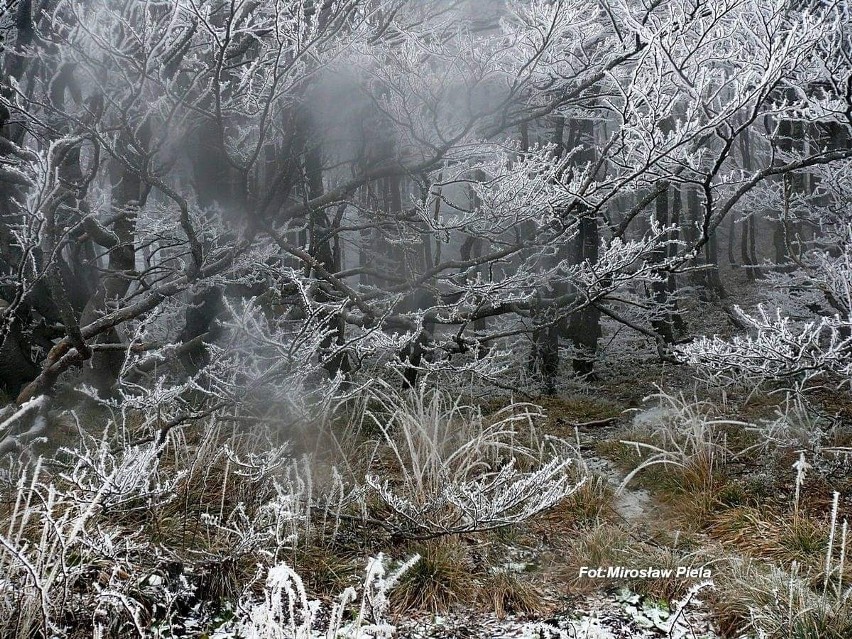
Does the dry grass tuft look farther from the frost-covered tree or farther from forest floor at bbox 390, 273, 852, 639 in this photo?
the frost-covered tree

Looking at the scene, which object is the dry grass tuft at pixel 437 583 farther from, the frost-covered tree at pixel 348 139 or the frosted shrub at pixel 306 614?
the frost-covered tree at pixel 348 139

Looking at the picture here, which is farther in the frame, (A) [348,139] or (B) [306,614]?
(A) [348,139]

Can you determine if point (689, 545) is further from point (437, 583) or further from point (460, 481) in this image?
point (437, 583)

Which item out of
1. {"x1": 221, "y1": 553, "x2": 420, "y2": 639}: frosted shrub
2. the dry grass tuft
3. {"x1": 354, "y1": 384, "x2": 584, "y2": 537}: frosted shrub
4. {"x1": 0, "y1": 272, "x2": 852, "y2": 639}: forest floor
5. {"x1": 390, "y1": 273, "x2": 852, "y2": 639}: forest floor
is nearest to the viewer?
{"x1": 221, "y1": 553, "x2": 420, "y2": 639}: frosted shrub

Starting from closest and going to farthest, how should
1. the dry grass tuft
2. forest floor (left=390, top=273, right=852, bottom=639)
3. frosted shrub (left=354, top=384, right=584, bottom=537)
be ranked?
forest floor (left=390, top=273, right=852, bottom=639) → the dry grass tuft → frosted shrub (left=354, top=384, right=584, bottom=537)

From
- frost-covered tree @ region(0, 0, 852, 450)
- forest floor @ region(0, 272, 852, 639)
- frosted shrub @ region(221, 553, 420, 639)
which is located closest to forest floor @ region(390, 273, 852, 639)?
forest floor @ region(0, 272, 852, 639)

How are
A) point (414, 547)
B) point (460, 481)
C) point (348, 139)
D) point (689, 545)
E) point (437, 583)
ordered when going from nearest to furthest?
point (437, 583) → point (414, 547) → point (689, 545) → point (460, 481) → point (348, 139)

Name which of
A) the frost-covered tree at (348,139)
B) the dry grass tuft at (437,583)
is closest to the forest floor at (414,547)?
the dry grass tuft at (437,583)

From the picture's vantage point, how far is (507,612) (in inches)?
98.8

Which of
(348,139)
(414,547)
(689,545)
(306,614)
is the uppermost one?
(348,139)

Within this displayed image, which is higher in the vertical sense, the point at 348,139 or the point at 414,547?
the point at 348,139

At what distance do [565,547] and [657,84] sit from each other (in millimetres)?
2248

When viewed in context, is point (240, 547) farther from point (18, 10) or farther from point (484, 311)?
point (18, 10)

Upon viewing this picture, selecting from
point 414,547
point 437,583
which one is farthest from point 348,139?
point 437,583
